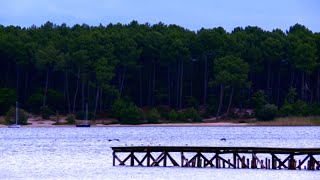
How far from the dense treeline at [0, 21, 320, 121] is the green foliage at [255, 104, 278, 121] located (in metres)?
5.48

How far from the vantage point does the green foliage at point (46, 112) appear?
6181 inches

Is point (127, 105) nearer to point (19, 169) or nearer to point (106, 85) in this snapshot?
point (106, 85)

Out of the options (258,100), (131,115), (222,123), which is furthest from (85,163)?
(258,100)

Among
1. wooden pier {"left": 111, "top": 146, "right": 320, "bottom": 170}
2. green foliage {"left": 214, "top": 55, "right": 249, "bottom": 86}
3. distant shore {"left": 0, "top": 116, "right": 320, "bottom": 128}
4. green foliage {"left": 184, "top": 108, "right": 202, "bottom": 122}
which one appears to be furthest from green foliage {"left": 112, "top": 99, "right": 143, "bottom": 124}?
wooden pier {"left": 111, "top": 146, "right": 320, "bottom": 170}

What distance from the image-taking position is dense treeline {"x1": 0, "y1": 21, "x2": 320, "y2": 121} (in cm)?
16288

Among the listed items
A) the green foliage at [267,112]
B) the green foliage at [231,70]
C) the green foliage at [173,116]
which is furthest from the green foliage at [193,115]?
the green foliage at [267,112]

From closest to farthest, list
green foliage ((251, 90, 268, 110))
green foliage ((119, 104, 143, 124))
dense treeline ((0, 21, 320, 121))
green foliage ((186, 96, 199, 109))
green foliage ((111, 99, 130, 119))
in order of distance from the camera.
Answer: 1. green foliage ((119, 104, 143, 124))
2. green foliage ((111, 99, 130, 119))
3. green foliage ((251, 90, 268, 110))
4. dense treeline ((0, 21, 320, 121))
5. green foliage ((186, 96, 199, 109))

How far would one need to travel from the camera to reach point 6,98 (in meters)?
158

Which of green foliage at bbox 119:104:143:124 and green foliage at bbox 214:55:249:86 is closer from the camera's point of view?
green foliage at bbox 119:104:143:124

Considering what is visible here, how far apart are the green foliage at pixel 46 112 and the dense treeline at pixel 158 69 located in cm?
167

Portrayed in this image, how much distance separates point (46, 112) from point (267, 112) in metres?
30.5

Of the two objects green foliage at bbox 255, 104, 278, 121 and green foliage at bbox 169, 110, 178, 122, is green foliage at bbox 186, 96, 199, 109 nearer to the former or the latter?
green foliage at bbox 169, 110, 178, 122

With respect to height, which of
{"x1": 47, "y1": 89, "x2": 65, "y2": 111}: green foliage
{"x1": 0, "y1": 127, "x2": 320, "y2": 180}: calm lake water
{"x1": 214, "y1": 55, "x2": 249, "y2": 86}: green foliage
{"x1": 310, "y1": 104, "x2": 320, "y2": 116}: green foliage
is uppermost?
{"x1": 214, "y1": 55, "x2": 249, "y2": 86}: green foliage

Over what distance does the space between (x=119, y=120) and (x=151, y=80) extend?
40.2ft
